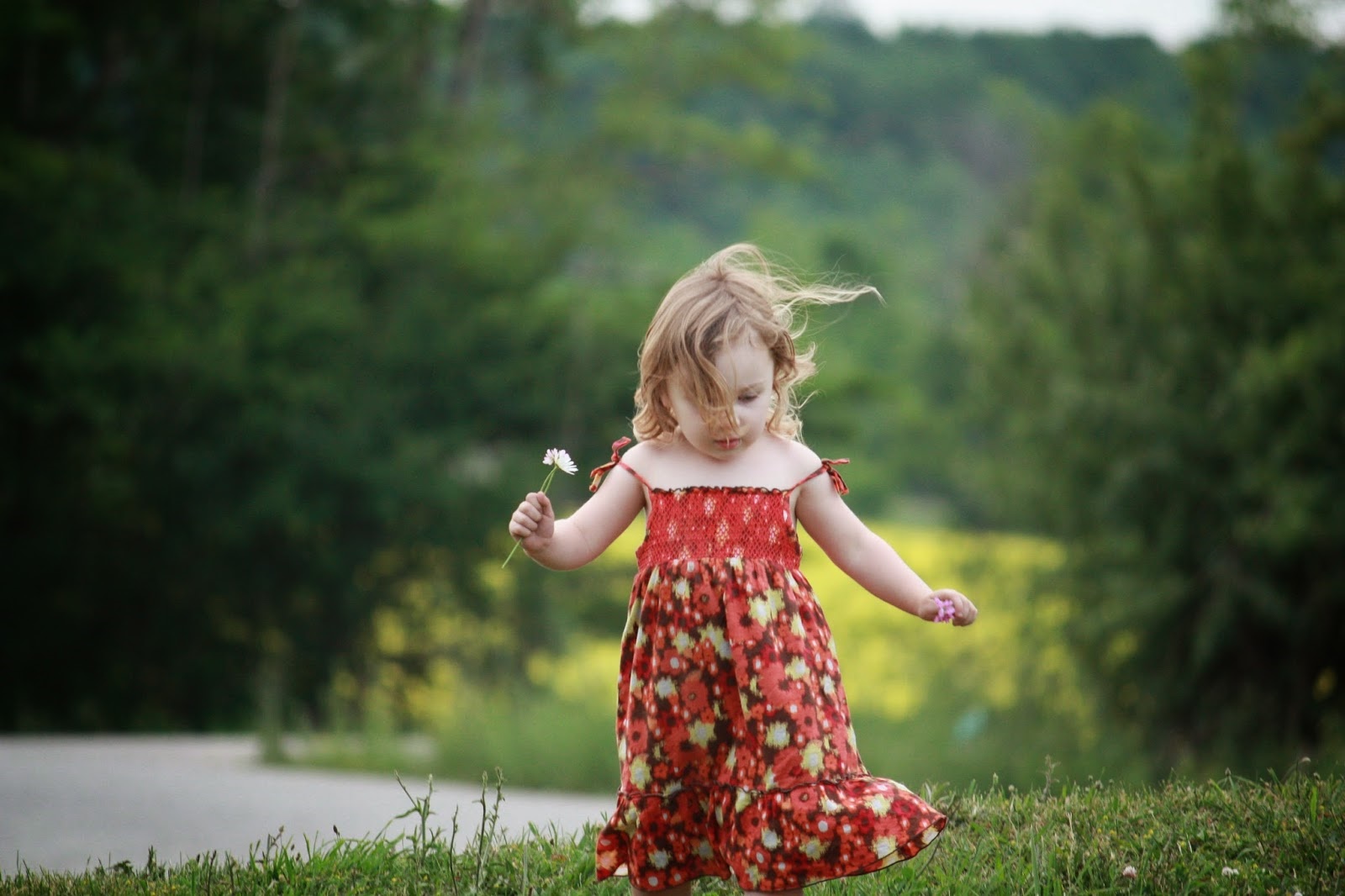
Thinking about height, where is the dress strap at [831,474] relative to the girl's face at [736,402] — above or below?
below

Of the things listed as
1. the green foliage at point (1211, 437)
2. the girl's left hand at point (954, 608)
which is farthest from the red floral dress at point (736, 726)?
the green foliage at point (1211, 437)

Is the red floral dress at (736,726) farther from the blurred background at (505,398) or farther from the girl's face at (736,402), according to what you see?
the blurred background at (505,398)

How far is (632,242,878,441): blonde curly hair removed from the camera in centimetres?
300

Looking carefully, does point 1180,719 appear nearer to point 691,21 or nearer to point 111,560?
point 111,560

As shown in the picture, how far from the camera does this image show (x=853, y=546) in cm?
314

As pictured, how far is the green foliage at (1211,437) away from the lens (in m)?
7.75

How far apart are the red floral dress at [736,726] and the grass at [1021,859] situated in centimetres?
35

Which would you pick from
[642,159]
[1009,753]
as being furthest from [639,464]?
[642,159]

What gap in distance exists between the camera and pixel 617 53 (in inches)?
662

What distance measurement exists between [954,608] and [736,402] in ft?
2.06

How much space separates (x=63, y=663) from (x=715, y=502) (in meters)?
9.74

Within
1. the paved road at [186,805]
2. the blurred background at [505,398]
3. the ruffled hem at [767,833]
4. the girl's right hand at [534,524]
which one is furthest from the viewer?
the blurred background at [505,398]

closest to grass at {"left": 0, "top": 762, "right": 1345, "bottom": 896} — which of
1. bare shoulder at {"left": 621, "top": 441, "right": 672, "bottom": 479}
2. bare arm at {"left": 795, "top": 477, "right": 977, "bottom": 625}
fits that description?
bare arm at {"left": 795, "top": 477, "right": 977, "bottom": 625}

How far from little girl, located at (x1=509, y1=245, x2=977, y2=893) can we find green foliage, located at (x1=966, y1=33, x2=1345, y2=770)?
5.21 m
